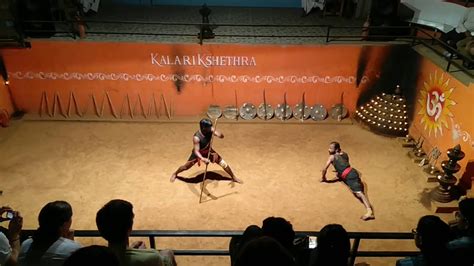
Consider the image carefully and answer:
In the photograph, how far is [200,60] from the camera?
9.50 meters

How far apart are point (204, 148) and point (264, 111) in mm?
2991

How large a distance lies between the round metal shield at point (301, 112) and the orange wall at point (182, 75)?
18cm

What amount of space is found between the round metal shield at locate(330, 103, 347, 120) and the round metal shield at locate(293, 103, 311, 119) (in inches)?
23.2

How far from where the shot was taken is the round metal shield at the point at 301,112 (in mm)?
10008

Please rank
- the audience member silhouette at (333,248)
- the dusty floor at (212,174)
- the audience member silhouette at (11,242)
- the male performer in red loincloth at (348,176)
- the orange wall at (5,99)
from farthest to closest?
the orange wall at (5,99) → the male performer in red loincloth at (348,176) → the dusty floor at (212,174) → the audience member silhouette at (11,242) → the audience member silhouette at (333,248)

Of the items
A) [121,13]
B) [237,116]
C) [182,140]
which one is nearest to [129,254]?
[182,140]

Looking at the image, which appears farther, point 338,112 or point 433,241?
point 338,112

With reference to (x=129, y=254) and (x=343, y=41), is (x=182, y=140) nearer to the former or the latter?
(x=343, y=41)

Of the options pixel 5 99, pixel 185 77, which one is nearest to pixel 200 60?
pixel 185 77

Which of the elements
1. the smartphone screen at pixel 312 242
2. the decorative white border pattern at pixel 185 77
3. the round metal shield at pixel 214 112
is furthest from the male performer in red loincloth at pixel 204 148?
the smartphone screen at pixel 312 242

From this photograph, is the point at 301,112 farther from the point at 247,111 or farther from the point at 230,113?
the point at 230,113

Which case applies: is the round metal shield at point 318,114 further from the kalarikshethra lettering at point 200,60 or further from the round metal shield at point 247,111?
the kalarikshethra lettering at point 200,60

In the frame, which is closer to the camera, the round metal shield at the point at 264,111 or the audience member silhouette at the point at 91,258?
the audience member silhouette at the point at 91,258

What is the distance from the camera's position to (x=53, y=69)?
9539 millimetres
